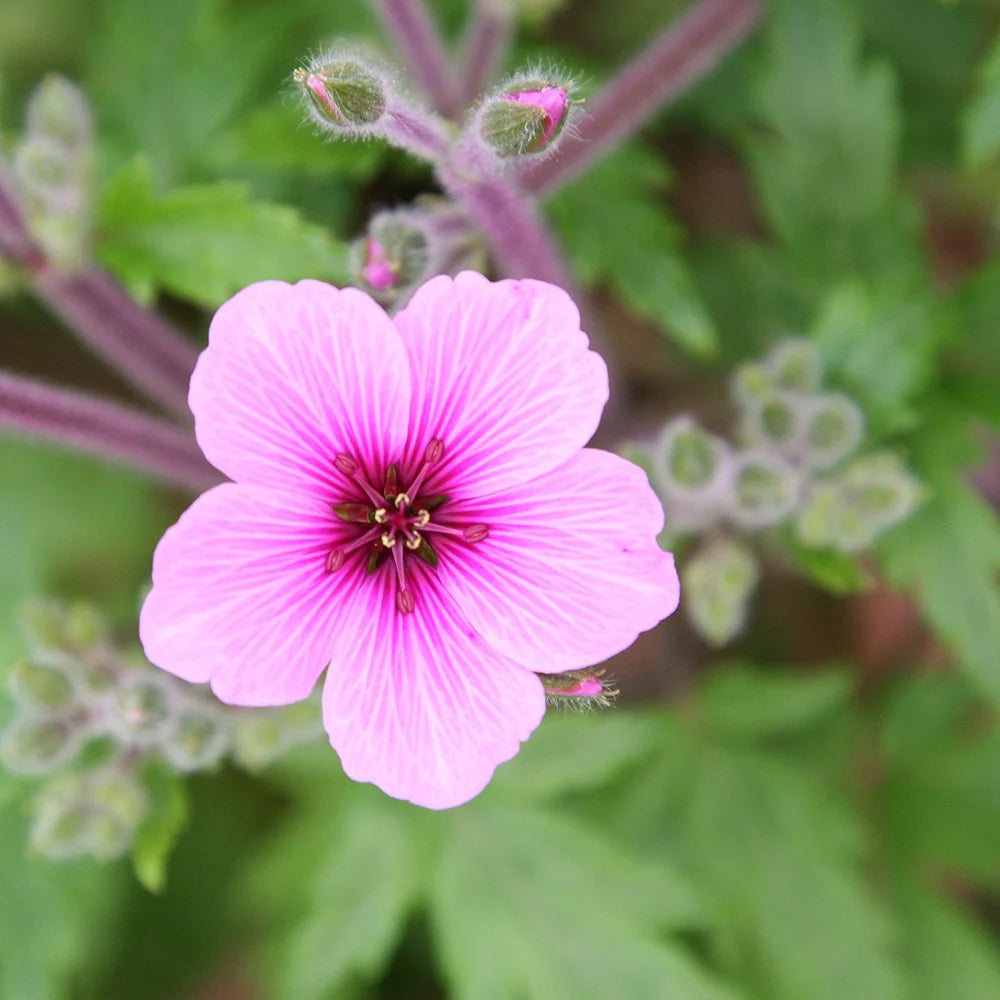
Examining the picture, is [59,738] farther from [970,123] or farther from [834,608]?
[834,608]

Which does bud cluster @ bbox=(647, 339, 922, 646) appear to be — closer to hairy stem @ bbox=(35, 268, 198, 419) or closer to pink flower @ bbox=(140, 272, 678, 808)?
pink flower @ bbox=(140, 272, 678, 808)

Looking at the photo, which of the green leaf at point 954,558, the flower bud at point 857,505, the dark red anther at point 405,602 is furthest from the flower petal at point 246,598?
the green leaf at point 954,558

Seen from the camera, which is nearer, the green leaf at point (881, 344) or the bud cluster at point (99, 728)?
the bud cluster at point (99, 728)

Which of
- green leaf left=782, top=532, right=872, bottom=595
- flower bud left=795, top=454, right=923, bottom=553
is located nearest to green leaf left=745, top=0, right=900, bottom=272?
flower bud left=795, top=454, right=923, bottom=553

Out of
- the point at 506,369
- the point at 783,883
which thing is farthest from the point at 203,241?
the point at 783,883

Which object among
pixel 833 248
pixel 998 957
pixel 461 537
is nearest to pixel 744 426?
pixel 833 248

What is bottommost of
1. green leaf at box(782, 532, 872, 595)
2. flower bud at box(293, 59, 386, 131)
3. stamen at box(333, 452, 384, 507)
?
green leaf at box(782, 532, 872, 595)

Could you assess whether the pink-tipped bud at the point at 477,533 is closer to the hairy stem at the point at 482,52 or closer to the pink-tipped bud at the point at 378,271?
the pink-tipped bud at the point at 378,271
